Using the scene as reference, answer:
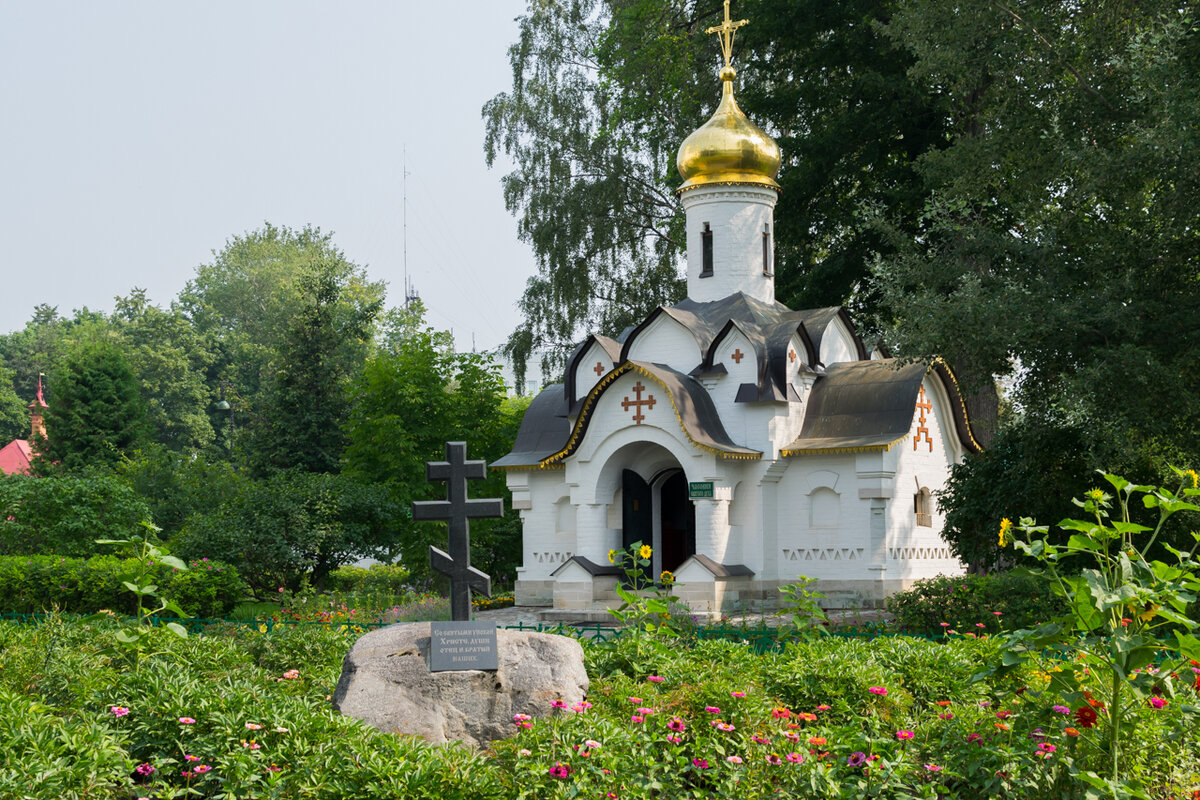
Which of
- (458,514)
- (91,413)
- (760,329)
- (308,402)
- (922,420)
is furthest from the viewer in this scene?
(91,413)

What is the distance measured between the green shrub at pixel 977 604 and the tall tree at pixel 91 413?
24.2 metres

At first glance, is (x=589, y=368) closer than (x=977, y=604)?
No

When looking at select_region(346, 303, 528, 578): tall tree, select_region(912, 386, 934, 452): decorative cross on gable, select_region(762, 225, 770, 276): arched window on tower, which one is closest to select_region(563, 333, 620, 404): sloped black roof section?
select_region(762, 225, 770, 276): arched window on tower

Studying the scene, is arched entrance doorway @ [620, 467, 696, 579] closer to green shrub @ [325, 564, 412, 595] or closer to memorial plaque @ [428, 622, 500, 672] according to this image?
green shrub @ [325, 564, 412, 595]

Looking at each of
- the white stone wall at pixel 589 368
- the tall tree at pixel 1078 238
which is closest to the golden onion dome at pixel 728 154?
the white stone wall at pixel 589 368

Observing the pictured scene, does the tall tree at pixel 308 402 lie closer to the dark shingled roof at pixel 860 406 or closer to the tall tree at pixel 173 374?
the dark shingled roof at pixel 860 406

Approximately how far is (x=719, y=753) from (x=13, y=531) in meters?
16.4

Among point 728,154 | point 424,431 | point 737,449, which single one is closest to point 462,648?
point 737,449

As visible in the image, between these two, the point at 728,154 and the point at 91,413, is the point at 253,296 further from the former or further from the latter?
the point at 728,154

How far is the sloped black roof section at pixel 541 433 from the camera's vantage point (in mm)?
18406

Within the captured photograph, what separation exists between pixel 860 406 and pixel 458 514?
10.4m

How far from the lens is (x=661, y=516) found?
17.8m

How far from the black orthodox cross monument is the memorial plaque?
2.80 ft

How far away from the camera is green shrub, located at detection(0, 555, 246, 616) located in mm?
13695
